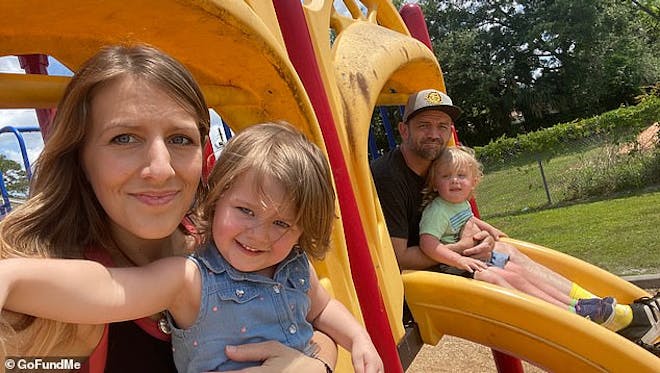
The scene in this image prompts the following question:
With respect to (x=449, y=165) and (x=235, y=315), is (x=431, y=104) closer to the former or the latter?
(x=449, y=165)

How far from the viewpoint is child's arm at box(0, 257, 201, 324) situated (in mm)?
703

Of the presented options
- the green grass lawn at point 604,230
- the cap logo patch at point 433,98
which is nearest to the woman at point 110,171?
the cap logo patch at point 433,98

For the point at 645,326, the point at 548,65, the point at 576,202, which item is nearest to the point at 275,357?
the point at 645,326

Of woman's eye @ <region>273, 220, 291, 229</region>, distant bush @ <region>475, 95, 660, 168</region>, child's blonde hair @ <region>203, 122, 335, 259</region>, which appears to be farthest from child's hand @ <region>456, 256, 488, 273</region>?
Result: distant bush @ <region>475, 95, 660, 168</region>

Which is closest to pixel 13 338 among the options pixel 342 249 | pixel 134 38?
pixel 134 38

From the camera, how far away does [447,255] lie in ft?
7.55

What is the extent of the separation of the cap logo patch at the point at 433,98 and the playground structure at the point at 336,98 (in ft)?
0.59

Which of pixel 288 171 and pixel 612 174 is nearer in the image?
pixel 288 171

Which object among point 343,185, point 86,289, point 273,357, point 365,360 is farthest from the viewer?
point 343,185

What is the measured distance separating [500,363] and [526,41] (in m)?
24.7

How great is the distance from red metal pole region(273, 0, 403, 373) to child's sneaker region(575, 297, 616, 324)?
44.9 inches

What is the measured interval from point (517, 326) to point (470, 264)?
1.17 feet

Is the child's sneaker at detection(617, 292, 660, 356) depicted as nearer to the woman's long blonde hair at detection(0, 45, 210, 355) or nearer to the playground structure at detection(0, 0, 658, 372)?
the playground structure at detection(0, 0, 658, 372)

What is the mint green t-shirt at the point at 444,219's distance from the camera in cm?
239
